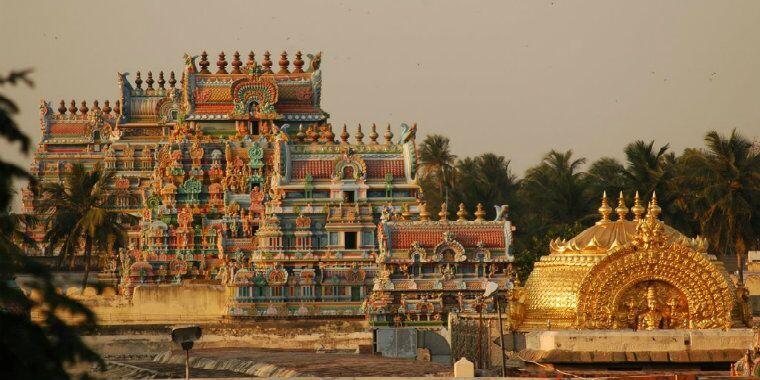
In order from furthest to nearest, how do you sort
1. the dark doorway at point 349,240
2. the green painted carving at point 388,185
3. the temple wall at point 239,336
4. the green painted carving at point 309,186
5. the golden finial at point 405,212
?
the green painted carving at point 388,185 → the green painted carving at point 309,186 → the dark doorway at point 349,240 → the golden finial at point 405,212 → the temple wall at point 239,336

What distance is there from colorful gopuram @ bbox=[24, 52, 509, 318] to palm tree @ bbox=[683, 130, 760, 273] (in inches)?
470

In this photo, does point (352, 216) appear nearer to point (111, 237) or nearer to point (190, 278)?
point (190, 278)

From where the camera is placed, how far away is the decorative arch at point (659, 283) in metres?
29.4

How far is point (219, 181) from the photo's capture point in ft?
243

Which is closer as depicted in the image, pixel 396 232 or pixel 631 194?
pixel 396 232

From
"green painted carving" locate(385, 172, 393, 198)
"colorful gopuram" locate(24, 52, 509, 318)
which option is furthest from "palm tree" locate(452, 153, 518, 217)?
Result: "green painted carving" locate(385, 172, 393, 198)

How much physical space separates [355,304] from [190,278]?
9725 mm

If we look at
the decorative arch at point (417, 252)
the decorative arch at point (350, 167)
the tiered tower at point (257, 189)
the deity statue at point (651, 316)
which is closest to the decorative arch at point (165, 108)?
the tiered tower at point (257, 189)

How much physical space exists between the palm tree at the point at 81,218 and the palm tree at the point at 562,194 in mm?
18356

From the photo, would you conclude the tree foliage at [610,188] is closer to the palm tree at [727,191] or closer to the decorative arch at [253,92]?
the palm tree at [727,191]

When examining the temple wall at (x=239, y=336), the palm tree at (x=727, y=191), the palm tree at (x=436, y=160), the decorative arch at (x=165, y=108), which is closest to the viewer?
A: the temple wall at (x=239, y=336)

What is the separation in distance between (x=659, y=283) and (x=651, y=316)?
53 cm

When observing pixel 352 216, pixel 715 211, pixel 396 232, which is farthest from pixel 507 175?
pixel 396 232

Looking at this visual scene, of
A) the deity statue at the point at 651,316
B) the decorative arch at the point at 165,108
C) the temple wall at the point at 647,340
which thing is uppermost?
the decorative arch at the point at 165,108
